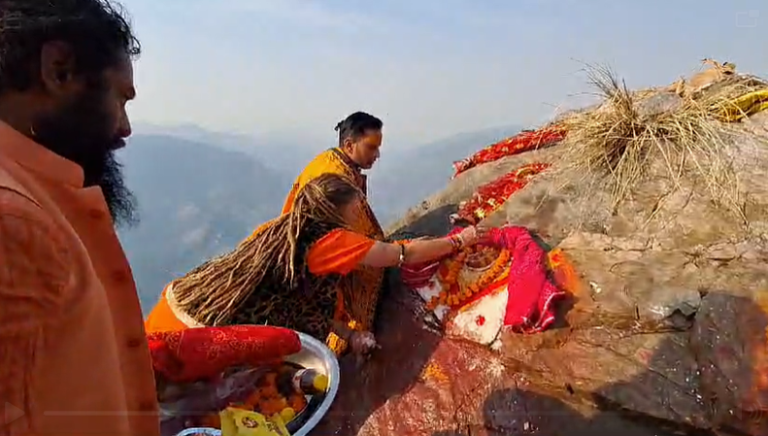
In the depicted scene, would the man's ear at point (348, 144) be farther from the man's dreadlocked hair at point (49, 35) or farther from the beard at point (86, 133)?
the man's dreadlocked hair at point (49, 35)

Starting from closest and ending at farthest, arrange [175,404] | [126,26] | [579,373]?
[126,26], [175,404], [579,373]

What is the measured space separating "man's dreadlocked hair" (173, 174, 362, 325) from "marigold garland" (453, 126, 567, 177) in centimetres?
201

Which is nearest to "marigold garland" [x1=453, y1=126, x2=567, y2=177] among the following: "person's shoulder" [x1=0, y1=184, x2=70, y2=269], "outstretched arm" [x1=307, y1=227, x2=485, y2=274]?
"outstretched arm" [x1=307, y1=227, x2=485, y2=274]

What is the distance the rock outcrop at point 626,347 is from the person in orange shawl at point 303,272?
1.10 ft

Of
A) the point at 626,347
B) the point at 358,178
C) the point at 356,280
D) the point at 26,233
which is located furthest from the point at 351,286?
the point at 26,233

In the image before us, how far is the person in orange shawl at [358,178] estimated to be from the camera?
163 inches

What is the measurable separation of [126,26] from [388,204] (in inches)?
1681

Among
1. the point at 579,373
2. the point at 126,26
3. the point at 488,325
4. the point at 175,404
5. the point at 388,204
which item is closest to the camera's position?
Answer: the point at 126,26

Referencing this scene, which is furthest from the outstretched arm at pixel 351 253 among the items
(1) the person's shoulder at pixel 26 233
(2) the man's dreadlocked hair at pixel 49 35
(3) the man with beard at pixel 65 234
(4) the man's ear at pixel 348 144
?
(1) the person's shoulder at pixel 26 233

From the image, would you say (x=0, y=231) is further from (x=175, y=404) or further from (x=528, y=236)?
(x=528, y=236)

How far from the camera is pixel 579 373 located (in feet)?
10.8

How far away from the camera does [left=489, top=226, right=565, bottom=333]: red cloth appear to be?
351cm

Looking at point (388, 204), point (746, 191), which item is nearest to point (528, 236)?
point (746, 191)

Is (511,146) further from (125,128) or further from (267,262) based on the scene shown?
(125,128)
